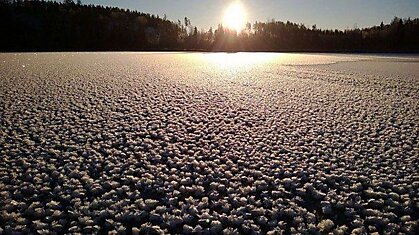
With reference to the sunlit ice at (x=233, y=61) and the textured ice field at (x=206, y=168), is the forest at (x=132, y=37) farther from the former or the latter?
the textured ice field at (x=206, y=168)

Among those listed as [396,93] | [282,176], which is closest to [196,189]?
[282,176]

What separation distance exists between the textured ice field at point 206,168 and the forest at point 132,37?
219 feet

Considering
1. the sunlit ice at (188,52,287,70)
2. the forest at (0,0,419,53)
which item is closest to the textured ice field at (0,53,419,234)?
the sunlit ice at (188,52,287,70)

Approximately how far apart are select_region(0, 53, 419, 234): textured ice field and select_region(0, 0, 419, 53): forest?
66.7m

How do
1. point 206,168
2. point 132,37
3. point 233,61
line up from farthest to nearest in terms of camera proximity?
point 132,37, point 233,61, point 206,168

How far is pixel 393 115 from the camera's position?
6746 mm

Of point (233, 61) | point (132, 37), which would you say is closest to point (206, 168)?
point (233, 61)

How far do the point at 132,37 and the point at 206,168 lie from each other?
3157 inches

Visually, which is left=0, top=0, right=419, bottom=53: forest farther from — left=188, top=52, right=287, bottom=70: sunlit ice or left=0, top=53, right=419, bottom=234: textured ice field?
left=0, top=53, right=419, bottom=234: textured ice field

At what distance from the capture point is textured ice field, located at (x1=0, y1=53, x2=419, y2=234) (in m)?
2.66

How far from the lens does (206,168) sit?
377cm

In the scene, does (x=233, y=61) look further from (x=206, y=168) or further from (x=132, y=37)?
(x=132, y=37)

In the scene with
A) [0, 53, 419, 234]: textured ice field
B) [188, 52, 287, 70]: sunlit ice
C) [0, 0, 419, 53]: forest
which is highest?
[0, 0, 419, 53]: forest

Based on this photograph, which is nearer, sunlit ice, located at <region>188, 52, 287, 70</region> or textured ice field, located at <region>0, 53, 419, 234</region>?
textured ice field, located at <region>0, 53, 419, 234</region>
